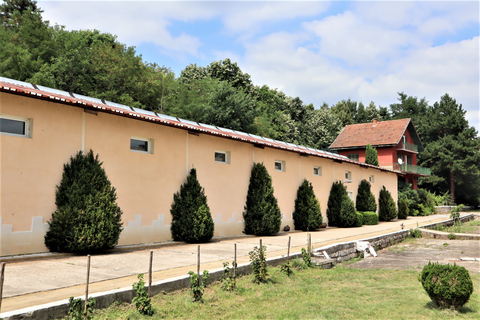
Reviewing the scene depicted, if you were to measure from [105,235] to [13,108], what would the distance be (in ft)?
12.7

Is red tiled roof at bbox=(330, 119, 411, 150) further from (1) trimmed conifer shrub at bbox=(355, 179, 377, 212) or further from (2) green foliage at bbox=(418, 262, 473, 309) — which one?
(2) green foliage at bbox=(418, 262, 473, 309)

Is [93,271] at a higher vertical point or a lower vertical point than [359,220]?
lower

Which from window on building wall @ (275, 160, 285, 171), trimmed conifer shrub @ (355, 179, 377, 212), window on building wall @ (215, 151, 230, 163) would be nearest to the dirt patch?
window on building wall @ (275, 160, 285, 171)

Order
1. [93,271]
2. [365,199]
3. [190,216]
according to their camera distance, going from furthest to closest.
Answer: [365,199], [190,216], [93,271]

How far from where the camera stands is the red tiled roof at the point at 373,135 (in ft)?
153

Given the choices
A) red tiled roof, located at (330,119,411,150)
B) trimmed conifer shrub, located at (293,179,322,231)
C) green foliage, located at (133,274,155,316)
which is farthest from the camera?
red tiled roof, located at (330,119,411,150)

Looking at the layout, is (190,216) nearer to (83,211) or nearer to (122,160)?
(122,160)

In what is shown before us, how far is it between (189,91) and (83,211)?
27.6 meters

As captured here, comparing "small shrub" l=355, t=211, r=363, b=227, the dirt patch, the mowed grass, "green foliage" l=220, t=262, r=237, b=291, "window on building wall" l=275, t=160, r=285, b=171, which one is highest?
"window on building wall" l=275, t=160, r=285, b=171

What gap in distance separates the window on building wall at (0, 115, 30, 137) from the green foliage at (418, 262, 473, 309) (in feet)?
31.4

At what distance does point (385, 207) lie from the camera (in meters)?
30.4

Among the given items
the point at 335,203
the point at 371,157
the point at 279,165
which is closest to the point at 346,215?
the point at 335,203

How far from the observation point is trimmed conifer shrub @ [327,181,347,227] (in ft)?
78.5

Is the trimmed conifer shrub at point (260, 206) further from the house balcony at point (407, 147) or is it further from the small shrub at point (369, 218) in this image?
the house balcony at point (407, 147)
